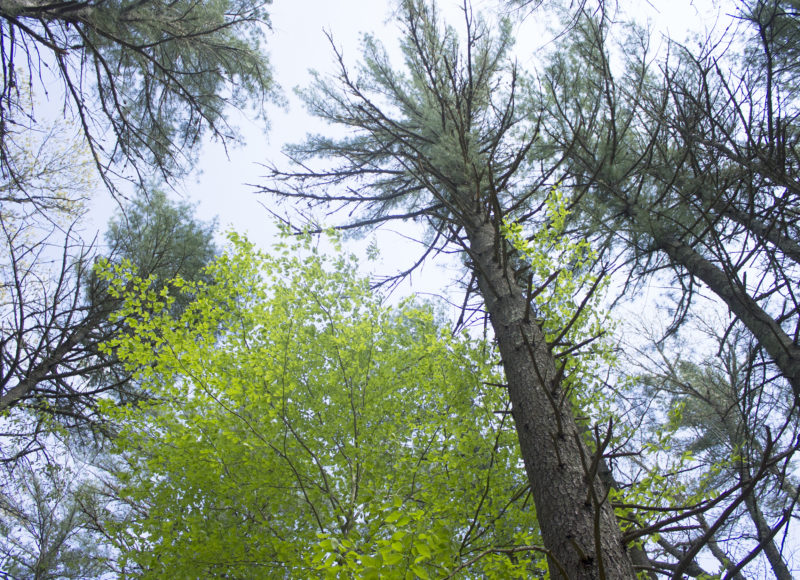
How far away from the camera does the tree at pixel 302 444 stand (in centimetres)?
278

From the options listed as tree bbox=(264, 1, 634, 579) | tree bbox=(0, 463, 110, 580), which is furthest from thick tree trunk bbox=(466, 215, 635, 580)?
tree bbox=(0, 463, 110, 580)

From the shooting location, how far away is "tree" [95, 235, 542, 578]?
2.78m

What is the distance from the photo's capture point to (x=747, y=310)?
383 centimetres

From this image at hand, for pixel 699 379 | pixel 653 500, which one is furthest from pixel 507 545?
pixel 699 379

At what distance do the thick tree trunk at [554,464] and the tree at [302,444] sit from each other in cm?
44

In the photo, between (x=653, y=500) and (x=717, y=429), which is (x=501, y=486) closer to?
(x=653, y=500)

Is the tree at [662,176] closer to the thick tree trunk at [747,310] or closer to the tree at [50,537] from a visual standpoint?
the thick tree trunk at [747,310]

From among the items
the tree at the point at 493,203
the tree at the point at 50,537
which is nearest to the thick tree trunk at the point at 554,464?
the tree at the point at 493,203

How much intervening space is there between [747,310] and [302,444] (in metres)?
3.76

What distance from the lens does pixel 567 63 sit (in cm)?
635

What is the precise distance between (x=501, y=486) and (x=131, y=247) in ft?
20.8

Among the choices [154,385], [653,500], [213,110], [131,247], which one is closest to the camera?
[653,500]

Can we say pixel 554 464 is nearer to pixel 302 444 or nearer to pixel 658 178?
pixel 302 444

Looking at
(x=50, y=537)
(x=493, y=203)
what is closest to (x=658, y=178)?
(x=493, y=203)
